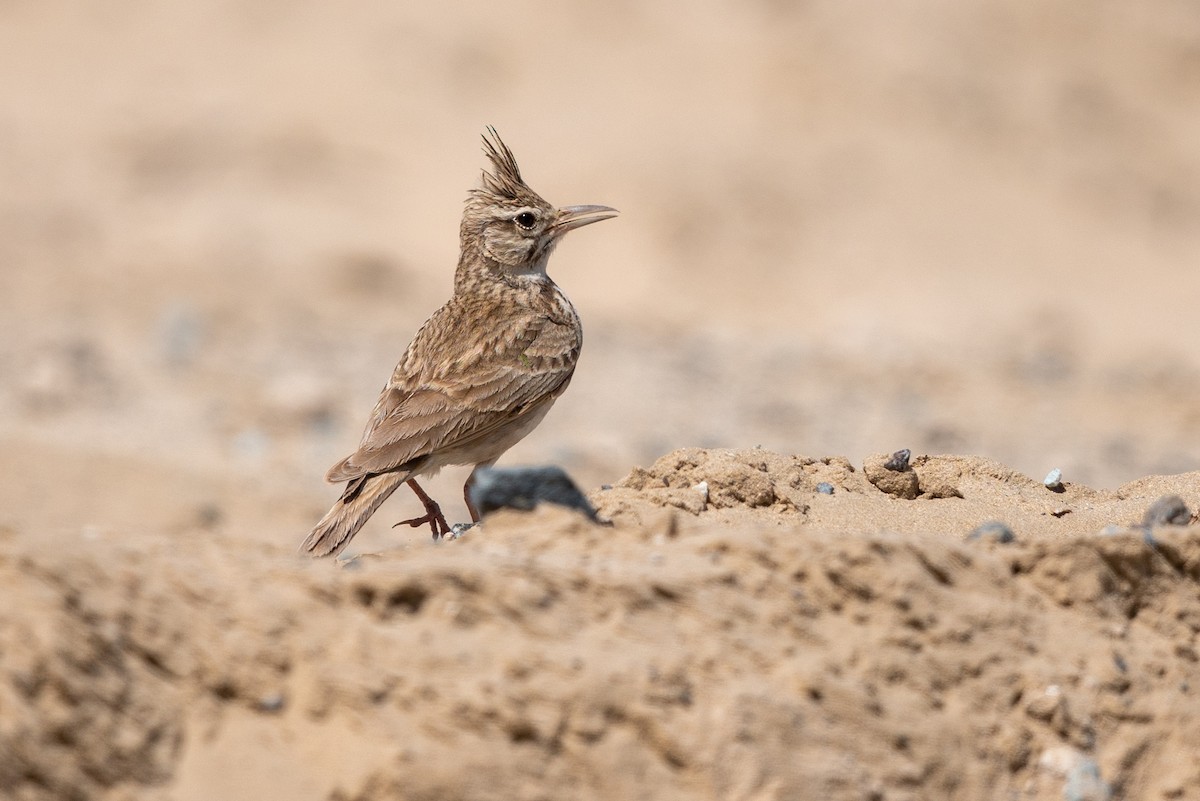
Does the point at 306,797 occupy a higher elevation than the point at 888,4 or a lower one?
lower

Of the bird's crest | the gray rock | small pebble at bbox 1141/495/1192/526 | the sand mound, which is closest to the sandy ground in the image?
the sand mound

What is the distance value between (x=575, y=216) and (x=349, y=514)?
2.41 metres

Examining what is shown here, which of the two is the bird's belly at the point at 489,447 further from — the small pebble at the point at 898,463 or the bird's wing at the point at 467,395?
the small pebble at the point at 898,463

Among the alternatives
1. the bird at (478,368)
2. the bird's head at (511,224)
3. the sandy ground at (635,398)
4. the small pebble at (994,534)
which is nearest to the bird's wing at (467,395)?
the bird at (478,368)

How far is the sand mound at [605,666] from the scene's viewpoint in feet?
10.6

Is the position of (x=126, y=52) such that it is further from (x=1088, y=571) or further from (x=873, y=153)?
(x=1088, y=571)

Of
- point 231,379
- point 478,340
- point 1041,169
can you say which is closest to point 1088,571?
point 478,340

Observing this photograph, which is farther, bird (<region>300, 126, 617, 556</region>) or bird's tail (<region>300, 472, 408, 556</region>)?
bird (<region>300, 126, 617, 556</region>)

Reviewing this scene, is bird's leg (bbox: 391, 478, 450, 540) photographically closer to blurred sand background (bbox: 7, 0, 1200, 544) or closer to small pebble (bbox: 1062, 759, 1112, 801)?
small pebble (bbox: 1062, 759, 1112, 801)

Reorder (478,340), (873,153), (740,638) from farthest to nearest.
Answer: (873,153), (478,340), (740,638)

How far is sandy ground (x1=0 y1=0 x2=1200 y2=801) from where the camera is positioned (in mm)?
3391

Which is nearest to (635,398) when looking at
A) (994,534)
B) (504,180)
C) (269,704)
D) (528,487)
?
(504,180)

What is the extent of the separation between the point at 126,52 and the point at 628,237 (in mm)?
9072

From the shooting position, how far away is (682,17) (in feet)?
76.0
